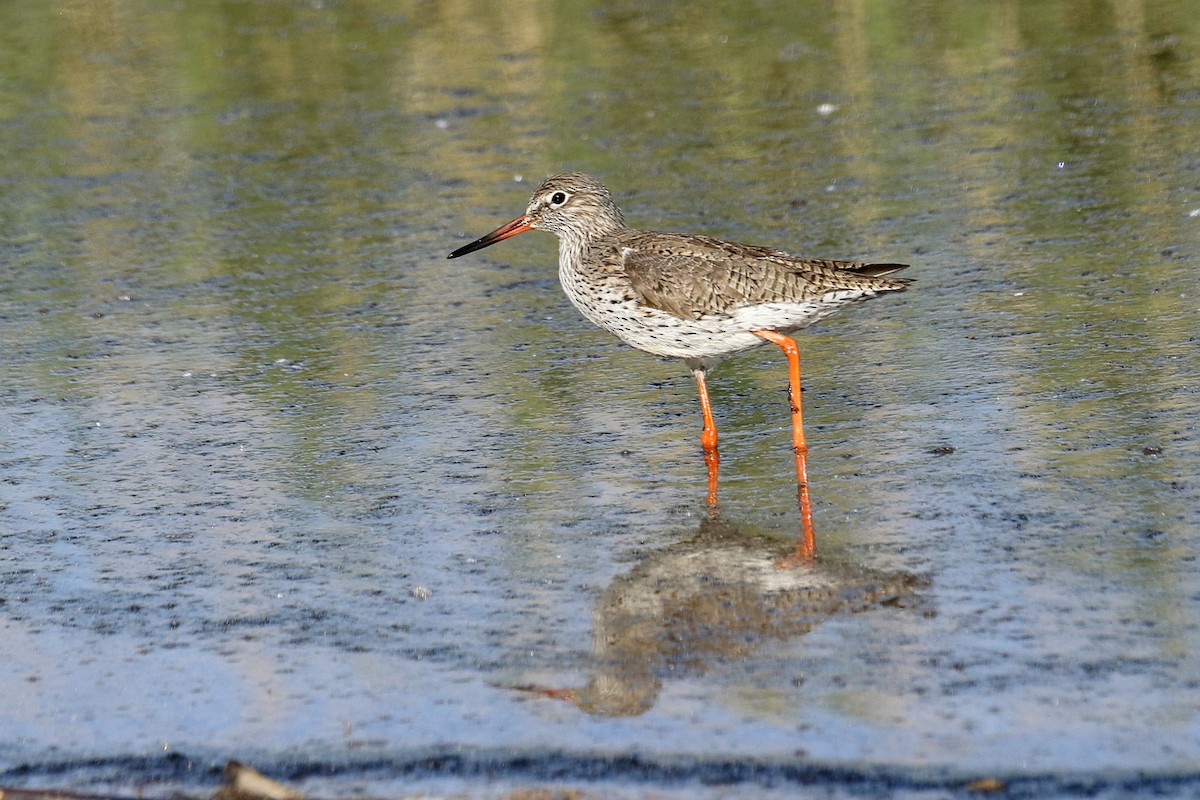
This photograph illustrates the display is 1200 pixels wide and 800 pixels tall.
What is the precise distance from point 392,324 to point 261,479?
2.38 m

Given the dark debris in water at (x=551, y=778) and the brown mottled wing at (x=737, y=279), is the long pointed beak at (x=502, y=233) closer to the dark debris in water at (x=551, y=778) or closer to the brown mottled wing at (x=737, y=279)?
the brown mottled wing at (x=737, y=279)

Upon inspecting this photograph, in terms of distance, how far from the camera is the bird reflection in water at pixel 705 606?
16.9 feet

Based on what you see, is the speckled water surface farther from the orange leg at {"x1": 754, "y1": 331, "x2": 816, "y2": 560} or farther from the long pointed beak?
the long pointed beak

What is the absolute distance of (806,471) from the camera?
693 cm

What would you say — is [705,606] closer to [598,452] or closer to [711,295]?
[598,452]

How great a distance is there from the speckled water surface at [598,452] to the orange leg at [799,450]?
7 centimetres

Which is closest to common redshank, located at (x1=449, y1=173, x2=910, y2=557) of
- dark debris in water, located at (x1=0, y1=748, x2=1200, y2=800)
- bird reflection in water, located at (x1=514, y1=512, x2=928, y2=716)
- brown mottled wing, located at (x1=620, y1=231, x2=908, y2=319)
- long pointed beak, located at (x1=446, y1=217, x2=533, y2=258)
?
brown mottled wing, located at (x1=620, y1=231, x2=908, y2=319)

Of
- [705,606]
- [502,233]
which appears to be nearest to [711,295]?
[502,233]

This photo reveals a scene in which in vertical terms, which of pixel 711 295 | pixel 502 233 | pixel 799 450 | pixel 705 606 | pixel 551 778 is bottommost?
pixel 551 778

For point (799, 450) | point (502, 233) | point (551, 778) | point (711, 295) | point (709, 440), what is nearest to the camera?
point (551, 778)

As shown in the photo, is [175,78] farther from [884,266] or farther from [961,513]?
[961,513]

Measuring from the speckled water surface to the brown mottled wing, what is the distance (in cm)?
58

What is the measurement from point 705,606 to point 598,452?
1.77 meters

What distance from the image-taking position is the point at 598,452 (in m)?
7.33
